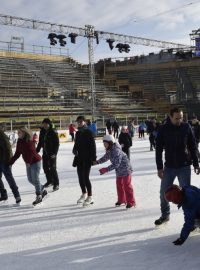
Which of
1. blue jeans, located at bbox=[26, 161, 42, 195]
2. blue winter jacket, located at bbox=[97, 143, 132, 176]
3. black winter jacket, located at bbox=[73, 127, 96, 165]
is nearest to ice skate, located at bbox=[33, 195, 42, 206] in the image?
blue jeans, located at bbox=[26, 161, 42, 195]

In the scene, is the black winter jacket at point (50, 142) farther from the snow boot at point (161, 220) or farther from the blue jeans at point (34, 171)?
A: the snow boot at point (161, 220)

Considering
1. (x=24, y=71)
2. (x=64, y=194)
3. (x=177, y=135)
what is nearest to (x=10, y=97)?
(x=24, y=71)

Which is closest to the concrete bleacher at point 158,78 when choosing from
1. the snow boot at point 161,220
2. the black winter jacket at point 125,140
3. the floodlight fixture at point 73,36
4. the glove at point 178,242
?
the floodlight fixture at point 73,36

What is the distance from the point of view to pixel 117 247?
4.32 m

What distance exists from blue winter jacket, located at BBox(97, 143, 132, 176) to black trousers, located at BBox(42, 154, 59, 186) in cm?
218

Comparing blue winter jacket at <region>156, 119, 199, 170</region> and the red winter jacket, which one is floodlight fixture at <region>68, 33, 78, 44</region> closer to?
the red winter jacket

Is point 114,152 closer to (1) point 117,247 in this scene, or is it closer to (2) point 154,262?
(1) point 117,247

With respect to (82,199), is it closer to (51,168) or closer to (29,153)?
(29,153)

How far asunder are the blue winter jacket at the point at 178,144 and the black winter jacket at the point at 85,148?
1786 millimetres

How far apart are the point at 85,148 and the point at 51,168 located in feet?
6.54

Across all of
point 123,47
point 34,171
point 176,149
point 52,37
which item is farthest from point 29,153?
point 123,47

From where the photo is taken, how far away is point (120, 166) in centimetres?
608

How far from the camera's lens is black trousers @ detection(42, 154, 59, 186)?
803 centimetres

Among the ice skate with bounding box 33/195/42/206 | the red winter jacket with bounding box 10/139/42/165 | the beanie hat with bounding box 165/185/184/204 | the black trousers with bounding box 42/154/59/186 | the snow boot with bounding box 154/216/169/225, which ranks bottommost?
the ice skate with bounding box 33/195/42/206
